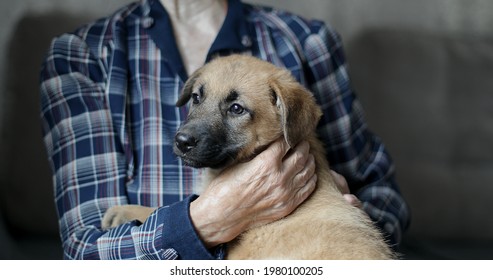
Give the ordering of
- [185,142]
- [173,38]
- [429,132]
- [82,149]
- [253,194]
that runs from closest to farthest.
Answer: [185,142], [253,194], [82,149], [173,38], [429,132]

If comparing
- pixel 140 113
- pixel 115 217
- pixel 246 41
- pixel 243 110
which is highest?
pixel 246 41

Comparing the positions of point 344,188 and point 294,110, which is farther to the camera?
point 344,188

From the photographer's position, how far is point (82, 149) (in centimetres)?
224

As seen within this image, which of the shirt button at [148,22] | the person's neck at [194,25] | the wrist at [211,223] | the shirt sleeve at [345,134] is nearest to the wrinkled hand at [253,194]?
the wrist at [211,223]

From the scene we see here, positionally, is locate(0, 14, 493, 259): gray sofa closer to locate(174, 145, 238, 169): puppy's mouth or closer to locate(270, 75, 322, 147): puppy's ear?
locate(270, 75, 322, 147): puppy's ear

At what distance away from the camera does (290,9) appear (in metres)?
3.27

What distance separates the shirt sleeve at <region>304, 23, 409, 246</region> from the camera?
2477mm

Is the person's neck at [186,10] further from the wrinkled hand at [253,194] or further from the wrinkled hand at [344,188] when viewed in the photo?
the wrinkled hand at [344,188]

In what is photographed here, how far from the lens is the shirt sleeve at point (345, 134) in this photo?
2.48 m

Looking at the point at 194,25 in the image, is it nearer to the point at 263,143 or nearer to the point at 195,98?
the point at 195,98

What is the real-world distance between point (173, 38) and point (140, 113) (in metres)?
0.33

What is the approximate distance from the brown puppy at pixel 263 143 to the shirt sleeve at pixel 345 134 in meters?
0.32

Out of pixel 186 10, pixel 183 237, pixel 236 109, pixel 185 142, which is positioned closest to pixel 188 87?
pixel 236 109

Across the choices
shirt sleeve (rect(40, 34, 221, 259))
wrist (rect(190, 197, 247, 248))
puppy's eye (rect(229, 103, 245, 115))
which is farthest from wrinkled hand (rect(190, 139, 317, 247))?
shirt sleeve (rect(40, 34, 221, 259))
